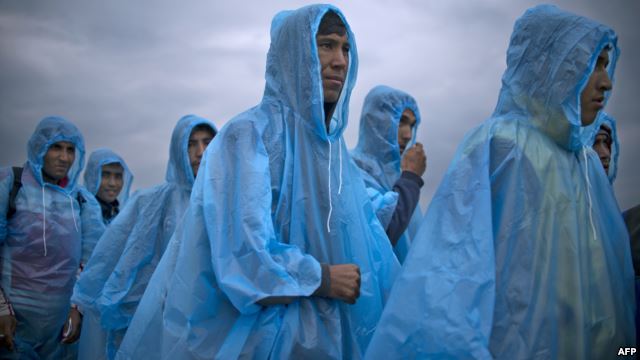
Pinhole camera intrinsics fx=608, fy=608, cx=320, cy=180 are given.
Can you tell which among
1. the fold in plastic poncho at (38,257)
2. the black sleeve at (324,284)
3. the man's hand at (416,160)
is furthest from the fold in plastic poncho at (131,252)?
the black sleeve at (324,284)

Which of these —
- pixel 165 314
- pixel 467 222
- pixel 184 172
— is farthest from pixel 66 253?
pixel 467 222

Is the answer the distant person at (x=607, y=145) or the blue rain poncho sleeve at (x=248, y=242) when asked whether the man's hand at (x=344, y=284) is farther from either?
the distant person at (x=607, y=145)

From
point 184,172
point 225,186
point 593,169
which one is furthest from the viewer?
point 184,172

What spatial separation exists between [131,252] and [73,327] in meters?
0.92

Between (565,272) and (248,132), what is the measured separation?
1.40 metres

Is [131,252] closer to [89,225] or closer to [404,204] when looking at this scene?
[89,225]

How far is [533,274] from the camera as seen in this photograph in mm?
2201

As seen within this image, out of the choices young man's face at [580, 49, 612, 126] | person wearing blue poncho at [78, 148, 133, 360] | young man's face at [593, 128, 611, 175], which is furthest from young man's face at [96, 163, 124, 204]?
young man's face at [580, 49, 612, 126]

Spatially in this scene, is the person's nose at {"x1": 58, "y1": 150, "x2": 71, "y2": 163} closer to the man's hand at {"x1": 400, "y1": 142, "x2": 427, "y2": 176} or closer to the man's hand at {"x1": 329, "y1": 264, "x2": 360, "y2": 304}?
the man's hand at {"x1": 400, "y1": 142, "x2": 427, "y2": 176}

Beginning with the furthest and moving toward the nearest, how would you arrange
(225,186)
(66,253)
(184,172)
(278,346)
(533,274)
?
1. (66,253)
2. (184,172)
3. (225,186)
4. (278,346)
5. (533,274)

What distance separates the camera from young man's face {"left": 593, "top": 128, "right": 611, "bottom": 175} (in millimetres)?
4652

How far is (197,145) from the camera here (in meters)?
4.97

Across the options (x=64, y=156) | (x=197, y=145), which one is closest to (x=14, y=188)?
(x=64, y=156)

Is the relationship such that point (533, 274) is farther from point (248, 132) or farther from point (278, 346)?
point (248, 132)
